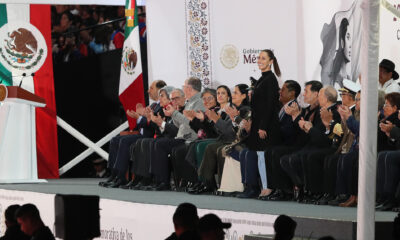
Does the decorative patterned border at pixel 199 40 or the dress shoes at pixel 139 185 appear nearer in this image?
the dress shoes at pixel 139 185

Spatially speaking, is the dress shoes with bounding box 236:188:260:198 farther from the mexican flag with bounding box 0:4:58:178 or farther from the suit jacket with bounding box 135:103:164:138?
the mexican flag with bounding box 0:4:58:178

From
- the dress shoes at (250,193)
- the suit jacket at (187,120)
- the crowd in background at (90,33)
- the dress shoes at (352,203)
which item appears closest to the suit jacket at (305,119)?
the dress shoes at (250,193)

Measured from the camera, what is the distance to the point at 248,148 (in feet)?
31.2

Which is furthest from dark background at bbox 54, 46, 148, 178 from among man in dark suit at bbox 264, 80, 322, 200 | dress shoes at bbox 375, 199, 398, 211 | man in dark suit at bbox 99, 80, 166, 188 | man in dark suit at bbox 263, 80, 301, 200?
dress shoes at bbox 375, 199, 398, 211

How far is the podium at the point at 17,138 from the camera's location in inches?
503

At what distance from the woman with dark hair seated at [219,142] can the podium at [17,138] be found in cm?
343

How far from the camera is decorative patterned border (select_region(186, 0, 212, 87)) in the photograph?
40.3 feet

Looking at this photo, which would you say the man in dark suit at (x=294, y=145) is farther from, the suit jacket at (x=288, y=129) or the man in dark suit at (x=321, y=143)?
the man in dark suit at (x=321, y=143)

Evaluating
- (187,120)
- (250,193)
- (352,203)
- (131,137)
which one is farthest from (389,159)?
(131,137)

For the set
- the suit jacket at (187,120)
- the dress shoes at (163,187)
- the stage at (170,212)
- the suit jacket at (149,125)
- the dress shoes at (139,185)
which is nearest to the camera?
the stage at (170,212)

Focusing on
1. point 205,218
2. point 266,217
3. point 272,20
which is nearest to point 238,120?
point 272,20

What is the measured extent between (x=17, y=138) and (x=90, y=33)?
8.73 feet

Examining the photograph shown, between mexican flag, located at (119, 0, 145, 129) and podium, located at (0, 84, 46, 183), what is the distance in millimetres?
1448

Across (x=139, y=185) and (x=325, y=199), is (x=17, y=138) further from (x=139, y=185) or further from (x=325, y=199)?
(x=325, y=199)
